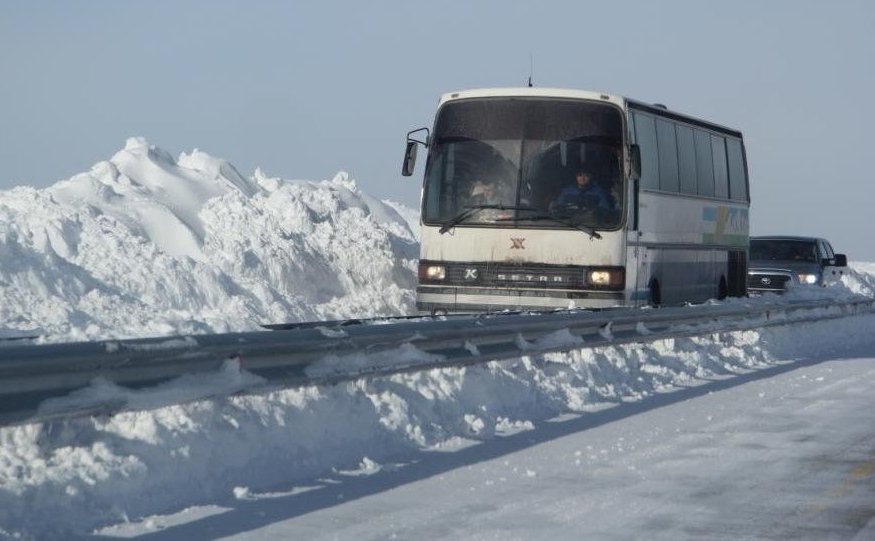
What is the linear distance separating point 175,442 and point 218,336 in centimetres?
88

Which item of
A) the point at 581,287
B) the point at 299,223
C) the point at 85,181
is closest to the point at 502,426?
the point at 581,287

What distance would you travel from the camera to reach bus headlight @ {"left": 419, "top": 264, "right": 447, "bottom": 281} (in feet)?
65.0

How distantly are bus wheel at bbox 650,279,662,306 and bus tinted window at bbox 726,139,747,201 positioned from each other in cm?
649

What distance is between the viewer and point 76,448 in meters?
7.66

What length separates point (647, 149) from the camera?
21.5 m

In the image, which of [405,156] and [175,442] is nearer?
[175,442]

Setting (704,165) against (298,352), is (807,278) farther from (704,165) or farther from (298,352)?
(298,352)

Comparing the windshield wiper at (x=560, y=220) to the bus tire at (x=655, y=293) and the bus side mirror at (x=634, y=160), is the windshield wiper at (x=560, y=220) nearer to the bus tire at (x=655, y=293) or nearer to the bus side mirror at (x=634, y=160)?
the bus side mirror at (x=634, y=160)

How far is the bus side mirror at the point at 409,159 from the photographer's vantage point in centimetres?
1939

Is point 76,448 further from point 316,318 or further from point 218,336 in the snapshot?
point 316,318

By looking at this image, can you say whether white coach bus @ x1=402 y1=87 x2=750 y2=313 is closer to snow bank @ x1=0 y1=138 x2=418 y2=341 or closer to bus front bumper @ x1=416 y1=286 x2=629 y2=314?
bus front bumper @ x1=416 y1=286 x2=629 y2=314

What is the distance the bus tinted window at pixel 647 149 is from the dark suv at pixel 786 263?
12.4 meters

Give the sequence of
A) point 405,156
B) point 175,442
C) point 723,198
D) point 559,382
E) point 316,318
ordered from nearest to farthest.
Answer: point 175,442 < point 559,382 < point 405,156 < point 316,318 < point 723,198

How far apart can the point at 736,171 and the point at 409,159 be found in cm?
1116
